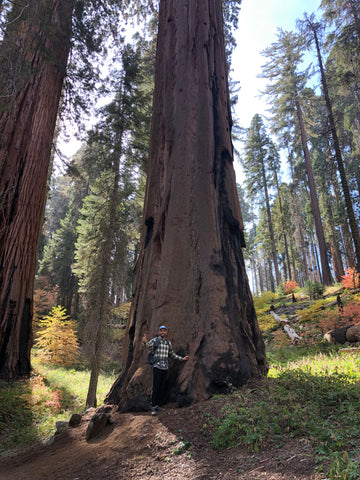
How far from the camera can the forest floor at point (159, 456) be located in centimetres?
276

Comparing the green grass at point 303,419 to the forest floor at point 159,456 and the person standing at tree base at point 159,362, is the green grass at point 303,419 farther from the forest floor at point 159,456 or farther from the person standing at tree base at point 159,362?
the person standing at tree base at point 159,362

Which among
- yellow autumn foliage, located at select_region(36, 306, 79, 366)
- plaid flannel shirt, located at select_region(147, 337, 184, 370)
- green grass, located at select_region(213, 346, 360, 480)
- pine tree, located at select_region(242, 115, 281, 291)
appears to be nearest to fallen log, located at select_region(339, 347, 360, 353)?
green grass, located at select_region(213, 346, 360, 480)

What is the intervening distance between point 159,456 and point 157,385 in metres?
1.33

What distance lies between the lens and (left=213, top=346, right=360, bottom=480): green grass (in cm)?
267

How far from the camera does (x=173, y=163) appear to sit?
21.1 feet

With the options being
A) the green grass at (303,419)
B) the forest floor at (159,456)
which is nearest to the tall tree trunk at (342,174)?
the green grass at (303,419)

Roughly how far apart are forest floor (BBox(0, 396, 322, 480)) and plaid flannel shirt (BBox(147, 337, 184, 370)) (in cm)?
63

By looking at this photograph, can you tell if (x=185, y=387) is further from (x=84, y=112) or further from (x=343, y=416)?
(x=84, y=112)

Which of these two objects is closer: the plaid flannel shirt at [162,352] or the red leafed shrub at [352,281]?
the plaid flannel shirt at [162,352]

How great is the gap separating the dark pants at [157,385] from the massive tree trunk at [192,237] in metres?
0.15

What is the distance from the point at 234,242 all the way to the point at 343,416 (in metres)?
3.58

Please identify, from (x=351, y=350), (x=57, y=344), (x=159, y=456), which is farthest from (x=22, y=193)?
(x=57, y=344)

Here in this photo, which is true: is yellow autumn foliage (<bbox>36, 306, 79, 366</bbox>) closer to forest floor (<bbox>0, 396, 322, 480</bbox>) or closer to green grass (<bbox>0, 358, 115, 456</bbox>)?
green grass (<bbox>0, 358, 115, 456</bbox>)

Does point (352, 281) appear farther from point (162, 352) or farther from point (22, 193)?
point (22, 193)
